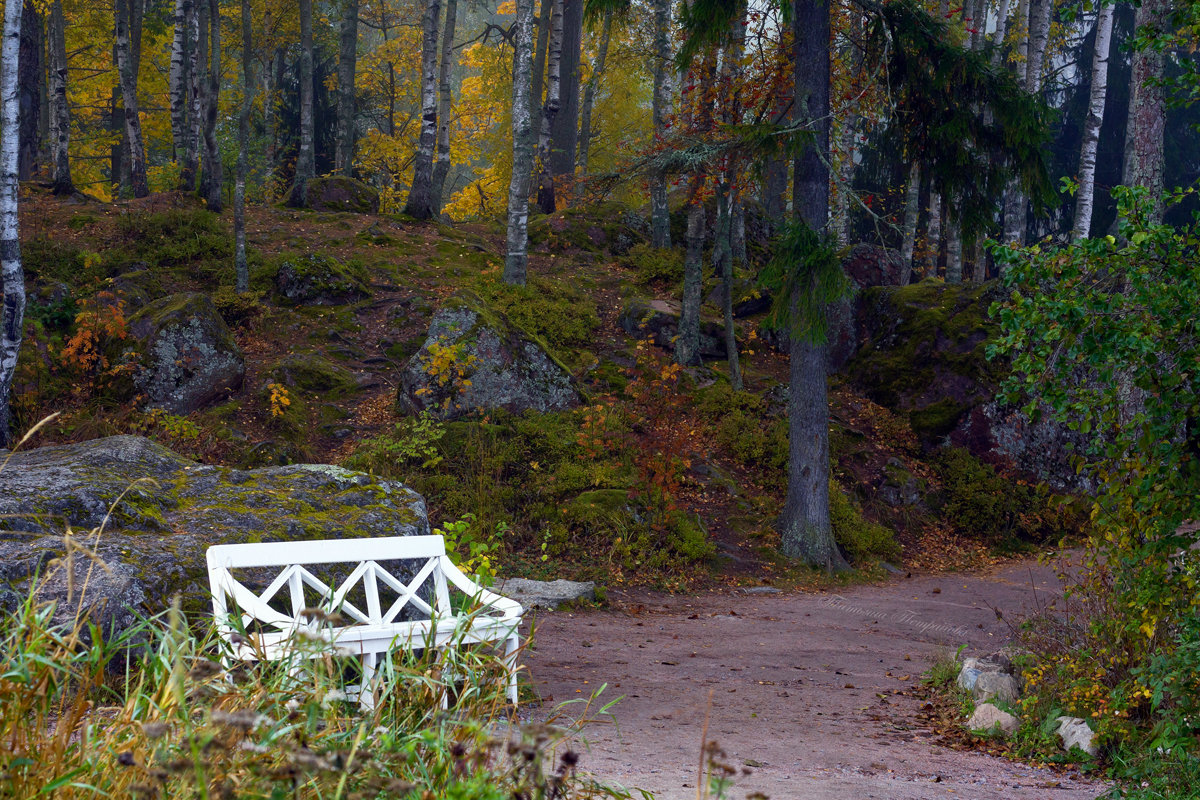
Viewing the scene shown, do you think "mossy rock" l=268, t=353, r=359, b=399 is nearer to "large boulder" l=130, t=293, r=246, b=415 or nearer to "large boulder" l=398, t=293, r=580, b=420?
"large boulder" l=130, t=293, r=246, b=415

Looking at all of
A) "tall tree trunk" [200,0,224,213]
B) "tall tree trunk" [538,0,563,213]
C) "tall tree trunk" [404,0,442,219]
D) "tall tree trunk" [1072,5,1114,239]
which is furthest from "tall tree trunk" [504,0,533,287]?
"tall tree trunk" [1072,5,1114,239]

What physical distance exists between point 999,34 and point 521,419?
14381 millimetres

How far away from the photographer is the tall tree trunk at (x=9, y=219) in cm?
853

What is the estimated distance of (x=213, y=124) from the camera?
13.6 metres

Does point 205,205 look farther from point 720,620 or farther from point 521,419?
point 720,620

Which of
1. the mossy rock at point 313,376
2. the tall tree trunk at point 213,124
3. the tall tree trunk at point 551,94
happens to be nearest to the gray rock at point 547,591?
the mossy rock at point 313,376

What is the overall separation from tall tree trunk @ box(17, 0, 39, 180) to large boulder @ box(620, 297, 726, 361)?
41.6 ft

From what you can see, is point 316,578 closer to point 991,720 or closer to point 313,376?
point 991,720

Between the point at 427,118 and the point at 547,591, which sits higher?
the point at 427,118

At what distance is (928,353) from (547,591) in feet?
28.2

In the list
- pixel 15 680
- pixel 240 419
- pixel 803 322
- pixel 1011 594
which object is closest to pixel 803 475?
pixel 803 322

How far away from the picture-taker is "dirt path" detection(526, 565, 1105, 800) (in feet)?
13.1

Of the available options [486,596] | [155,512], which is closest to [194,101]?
[155,512]

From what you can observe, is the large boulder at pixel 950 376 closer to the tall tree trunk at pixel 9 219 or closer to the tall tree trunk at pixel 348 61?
the tall tree trunk at pixel 9 219
